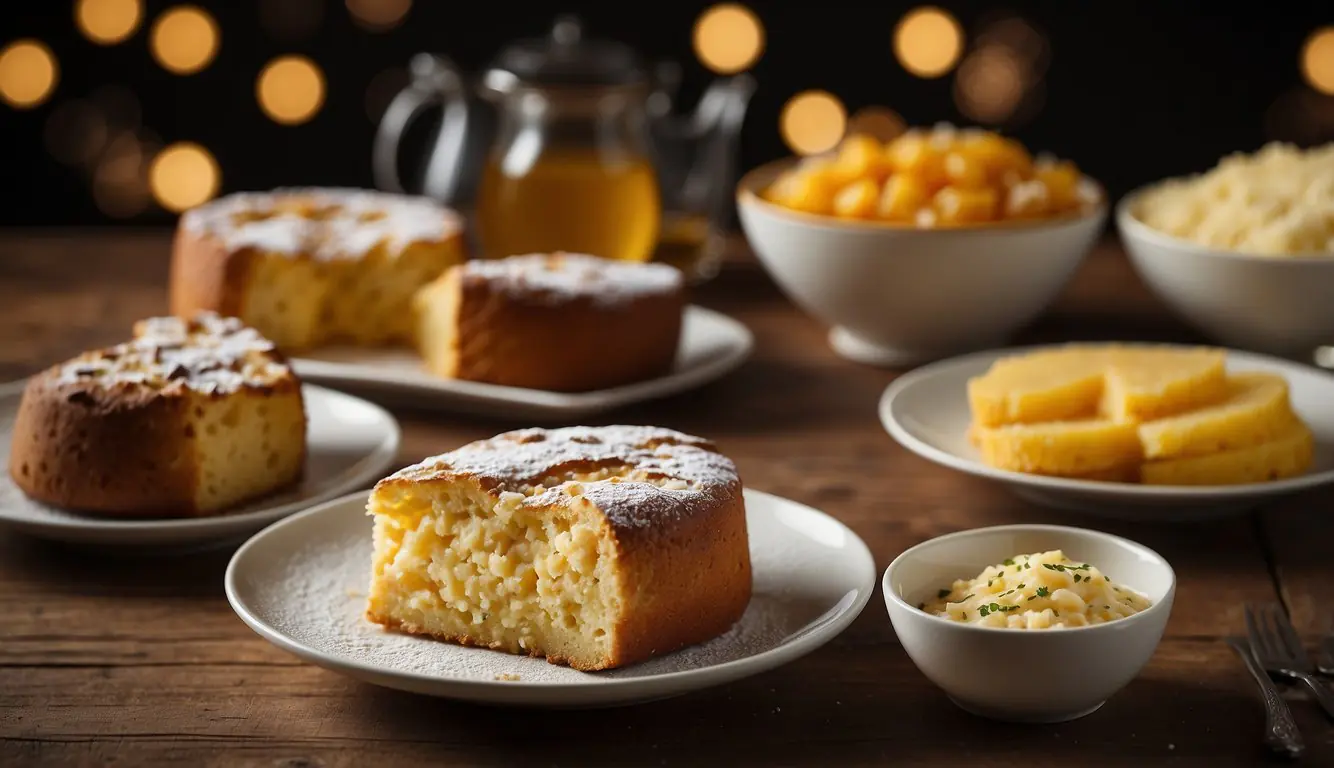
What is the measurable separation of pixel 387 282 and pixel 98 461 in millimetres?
891

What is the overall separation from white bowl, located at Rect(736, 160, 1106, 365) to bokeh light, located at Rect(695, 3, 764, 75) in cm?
114

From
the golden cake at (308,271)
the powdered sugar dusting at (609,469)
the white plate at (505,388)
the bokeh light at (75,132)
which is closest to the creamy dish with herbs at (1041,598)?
the powdered sugar dusting at (609,469)

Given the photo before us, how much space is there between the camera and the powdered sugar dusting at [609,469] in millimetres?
1544

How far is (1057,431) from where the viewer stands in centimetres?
195

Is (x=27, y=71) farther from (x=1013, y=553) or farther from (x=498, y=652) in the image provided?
(x=1013, y=553)

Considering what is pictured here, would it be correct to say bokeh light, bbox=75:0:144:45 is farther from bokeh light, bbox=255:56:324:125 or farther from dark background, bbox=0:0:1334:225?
bokeh light, bbox=255:56:324:125

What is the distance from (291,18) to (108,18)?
44 cm

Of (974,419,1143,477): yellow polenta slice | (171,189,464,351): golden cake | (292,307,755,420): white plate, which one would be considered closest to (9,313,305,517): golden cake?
(292,307,755,420): white plate

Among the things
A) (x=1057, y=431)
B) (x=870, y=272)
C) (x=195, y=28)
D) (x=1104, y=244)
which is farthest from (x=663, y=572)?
(x=195, y=28)

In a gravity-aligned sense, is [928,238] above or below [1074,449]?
above

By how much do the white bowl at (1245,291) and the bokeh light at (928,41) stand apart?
1192 mm

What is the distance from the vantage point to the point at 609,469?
1.66m

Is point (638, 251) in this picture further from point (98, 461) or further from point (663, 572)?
point (663, 572)

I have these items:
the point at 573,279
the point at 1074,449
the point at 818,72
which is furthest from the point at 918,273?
the point at 818,72
